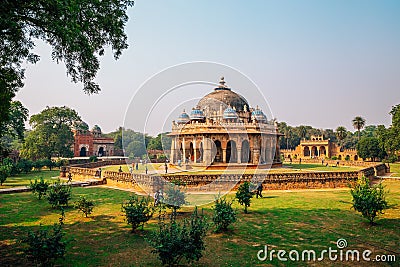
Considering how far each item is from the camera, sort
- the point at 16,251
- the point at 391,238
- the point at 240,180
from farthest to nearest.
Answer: the point at 240,180 → the point at 391,238 → the point at 16,251

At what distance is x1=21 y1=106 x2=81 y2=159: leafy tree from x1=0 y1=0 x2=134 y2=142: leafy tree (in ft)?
97.7

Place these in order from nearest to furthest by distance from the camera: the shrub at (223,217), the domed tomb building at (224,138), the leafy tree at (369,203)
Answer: the shrub at (223,217)
the leafy tree at (369,203)
the domed tomb building at (224,138)

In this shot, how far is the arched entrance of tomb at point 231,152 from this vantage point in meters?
31.8

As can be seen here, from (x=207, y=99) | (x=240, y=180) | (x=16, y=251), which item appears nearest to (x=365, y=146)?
(x=207, y=99)

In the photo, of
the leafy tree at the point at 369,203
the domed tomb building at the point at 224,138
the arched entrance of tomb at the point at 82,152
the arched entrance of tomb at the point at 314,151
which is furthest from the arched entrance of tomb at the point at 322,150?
the leafy tree at the point at 369,203

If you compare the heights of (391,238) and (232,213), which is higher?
(232,213)

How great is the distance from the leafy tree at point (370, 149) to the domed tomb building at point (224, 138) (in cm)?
2134

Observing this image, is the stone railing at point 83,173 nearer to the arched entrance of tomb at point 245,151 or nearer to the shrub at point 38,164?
the shrub at point 38,164

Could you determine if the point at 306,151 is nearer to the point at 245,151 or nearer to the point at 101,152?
the point at 245,151

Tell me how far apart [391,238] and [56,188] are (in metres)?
13.3

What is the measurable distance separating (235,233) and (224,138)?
A: 21681 mm

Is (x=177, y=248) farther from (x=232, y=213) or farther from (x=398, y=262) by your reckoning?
(x=398, y=262)

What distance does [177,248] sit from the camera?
21.9ft

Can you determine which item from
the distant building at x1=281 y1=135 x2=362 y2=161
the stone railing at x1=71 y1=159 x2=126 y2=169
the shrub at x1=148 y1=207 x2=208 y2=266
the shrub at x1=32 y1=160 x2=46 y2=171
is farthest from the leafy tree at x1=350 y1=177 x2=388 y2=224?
the distant building at x1=281 y1=135 x2=362 y2=161
